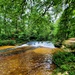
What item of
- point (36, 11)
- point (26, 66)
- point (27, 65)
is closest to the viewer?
point (36, 11)

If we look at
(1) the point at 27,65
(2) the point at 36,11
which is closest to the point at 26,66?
(1) the point at 27,65

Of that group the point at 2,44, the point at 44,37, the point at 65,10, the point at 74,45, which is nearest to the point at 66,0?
the point at 65,10

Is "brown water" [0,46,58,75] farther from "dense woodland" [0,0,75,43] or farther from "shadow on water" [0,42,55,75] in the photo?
"dense woodland" [0,0,75,43]

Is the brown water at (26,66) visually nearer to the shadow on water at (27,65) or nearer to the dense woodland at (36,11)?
the shadow on water at (27,65)

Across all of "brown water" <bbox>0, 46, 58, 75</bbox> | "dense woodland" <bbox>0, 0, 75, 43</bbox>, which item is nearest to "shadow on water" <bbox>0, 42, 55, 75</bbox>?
"brown water" <bbox>0, 46, 58, 75</bbox>

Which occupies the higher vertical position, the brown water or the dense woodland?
the dense woodland

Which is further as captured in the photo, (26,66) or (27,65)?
(27,65)

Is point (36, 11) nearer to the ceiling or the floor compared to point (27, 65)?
nearer to the ceiling

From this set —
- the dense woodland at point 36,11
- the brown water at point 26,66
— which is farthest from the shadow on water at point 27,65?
the dense woodland at point 36,11

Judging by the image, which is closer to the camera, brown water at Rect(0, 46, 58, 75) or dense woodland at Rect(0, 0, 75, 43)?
dense woodland at Rect(0, 0, 75, 43)

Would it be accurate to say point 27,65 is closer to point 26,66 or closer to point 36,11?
point 26,66

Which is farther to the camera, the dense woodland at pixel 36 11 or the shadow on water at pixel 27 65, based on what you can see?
the shadow on water at pixel 27 65

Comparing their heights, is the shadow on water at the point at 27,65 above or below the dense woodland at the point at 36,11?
below

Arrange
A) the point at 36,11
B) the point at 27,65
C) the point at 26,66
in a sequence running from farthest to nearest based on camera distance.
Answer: the point at 27,65
the point at 26,66
the point at 36,11
